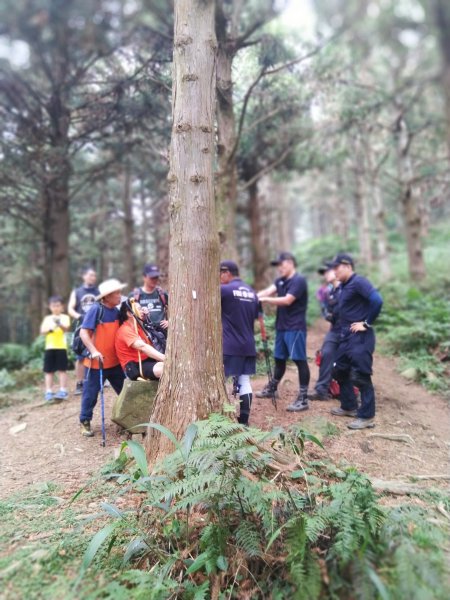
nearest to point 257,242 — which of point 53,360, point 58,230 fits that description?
point 58,230

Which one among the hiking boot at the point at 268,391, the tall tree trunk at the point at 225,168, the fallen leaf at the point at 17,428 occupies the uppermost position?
the tall tree trunk at the point at 225,168

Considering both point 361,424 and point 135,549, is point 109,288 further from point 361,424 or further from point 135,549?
point 361,424

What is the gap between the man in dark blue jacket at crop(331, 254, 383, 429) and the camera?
18.9 ft

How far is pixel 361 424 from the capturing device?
5672mm

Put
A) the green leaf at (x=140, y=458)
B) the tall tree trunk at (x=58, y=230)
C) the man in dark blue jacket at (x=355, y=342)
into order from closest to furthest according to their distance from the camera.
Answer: the green leaf at (x=140, y=458), the man in dark blue jacket at (x=355, y=342), the tall tree trunk at (x=58, y=230)

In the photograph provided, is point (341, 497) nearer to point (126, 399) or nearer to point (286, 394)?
point (126, 399)

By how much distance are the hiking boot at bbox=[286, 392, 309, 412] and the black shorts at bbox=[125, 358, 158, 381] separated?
2.11m

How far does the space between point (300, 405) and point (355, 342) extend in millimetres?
1291

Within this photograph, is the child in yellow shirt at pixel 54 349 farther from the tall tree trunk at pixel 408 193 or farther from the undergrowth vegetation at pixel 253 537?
the tall tree trunk at pixel 408 193

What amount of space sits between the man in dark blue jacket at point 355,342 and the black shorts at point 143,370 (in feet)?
8.58

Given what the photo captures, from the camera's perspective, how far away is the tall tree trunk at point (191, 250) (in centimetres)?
426

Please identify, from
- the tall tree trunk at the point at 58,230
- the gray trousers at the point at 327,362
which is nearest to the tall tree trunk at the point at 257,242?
the tall tree trunk at the point at 58,230

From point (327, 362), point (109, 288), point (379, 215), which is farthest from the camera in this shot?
point (379, 215)

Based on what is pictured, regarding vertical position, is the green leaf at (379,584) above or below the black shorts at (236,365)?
below
